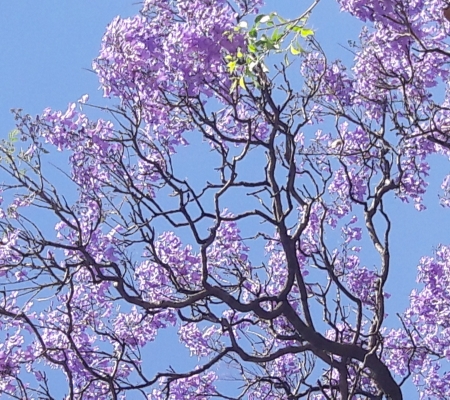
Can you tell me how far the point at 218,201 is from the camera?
14.1 feet

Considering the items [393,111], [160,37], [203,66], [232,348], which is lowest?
[232,348]

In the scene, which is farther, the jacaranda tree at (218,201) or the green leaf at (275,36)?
the jacaranda tree at (218,201)

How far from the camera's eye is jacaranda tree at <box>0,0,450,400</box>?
4.35m

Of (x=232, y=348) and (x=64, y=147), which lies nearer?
(x=232, y=348)

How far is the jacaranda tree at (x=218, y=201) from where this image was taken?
435 centimetres

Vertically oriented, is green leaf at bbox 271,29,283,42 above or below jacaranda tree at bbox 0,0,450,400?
below

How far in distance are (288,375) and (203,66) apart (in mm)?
2818

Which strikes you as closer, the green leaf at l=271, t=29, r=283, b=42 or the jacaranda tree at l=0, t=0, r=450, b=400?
the green leaf at l=271, t=29, r=283, b=42

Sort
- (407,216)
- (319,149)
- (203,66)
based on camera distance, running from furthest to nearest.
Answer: (407,216)
(319,149)
(203,66)

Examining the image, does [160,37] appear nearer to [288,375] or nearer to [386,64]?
[386,64]

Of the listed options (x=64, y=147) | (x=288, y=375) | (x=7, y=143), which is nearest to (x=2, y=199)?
(x=64, y=147)

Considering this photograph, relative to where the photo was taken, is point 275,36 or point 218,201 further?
point 218,201

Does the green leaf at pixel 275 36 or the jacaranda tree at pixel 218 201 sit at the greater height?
the jacaranda tree at pixel 218 201

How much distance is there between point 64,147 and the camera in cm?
489
